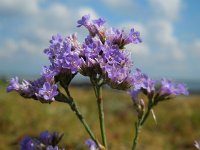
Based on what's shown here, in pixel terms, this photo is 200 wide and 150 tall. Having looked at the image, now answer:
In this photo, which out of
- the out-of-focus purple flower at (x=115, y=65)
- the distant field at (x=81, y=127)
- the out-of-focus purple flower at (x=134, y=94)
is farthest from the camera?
the distant field at (x=81, y=127)

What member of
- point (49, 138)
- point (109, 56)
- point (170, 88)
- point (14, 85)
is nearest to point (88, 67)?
Answer: point (109, 56)

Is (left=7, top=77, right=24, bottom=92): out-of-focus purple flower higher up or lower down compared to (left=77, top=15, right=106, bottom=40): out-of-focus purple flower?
lower down

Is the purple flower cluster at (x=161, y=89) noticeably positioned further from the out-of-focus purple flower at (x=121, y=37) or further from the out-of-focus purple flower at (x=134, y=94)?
the out-of-focus purple flower at (x=121, y=37)

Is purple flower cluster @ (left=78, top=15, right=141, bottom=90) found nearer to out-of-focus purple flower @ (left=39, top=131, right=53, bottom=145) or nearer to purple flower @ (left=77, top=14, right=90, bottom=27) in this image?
purple flower @ (left=77, top=14, right=90, bottom=27)

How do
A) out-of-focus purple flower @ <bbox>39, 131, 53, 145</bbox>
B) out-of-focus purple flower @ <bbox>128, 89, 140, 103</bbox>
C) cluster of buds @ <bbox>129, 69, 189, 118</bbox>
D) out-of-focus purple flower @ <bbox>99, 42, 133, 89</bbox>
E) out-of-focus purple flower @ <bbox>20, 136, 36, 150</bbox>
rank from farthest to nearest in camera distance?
out-of-focus purple flower @ <bbox>128, 89, 140, 103</bbox>
cluster of buds @ <bbox>129, 69, 189, 118</bbox>
out-of-focus purple flower @ <bbox>39, 131, 53, 145</bbox>
out-of-focus purple flower @ <bbox>20, 136, 36, 150</bbox>
out-of-focus purple flower @ <bbox>99, 42, 133, 89</bbox>

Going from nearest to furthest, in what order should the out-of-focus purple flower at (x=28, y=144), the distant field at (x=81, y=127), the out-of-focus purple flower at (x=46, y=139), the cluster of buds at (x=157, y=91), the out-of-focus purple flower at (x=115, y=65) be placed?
1. the out-of-focus purple flower at (x=115, y=65)
2. the out-of-focus purple flower at (x=28, y=144)
3. the out-of-focus purple flower at (x=46, y=139)
4. the cluster of buds at (x=157, y=91)
5. the distant field at (x=81, y=127)

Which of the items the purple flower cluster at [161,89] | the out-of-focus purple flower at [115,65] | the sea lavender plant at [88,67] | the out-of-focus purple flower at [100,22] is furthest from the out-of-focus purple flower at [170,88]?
the out-of-focus purple flower at [100,22]

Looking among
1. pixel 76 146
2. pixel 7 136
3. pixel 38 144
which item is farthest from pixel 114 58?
pixel 7 136

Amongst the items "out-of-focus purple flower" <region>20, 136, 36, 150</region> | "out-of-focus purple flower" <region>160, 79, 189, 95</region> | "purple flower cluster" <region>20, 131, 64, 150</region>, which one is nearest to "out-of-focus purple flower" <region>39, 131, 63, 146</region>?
"purple flower cluster" <region>20, 131, 64, 150</region>
